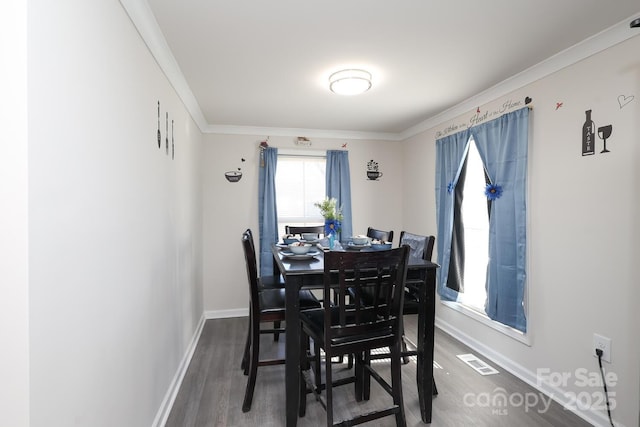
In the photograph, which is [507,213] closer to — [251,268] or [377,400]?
[377,400]

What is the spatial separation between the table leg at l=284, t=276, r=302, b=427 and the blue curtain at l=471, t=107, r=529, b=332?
5.78 ft

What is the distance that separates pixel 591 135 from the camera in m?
2.07

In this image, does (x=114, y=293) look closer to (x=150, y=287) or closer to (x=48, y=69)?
(x=150, y=287)

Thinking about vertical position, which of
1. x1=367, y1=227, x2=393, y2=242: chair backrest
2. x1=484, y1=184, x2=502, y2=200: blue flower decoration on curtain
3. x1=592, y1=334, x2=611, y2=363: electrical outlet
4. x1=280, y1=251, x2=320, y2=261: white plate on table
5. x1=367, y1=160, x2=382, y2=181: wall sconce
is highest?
x1=367, y1=160, x2=382, y2=181: wall sconce

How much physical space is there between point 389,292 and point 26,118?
1.63 metres

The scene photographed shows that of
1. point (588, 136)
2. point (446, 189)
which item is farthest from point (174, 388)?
point (588, 136)

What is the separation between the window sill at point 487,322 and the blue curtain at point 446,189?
0.09m

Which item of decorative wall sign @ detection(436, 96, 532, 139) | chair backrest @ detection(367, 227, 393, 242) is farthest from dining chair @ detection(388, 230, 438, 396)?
decorative wall sign @ detection(436, 96, 532, 139)

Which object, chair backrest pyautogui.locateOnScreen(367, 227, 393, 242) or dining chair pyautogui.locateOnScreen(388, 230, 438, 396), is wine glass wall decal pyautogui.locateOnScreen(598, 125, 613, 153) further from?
chair backrest pyautogui.locateOnScreen(367, 227, 393, 242)

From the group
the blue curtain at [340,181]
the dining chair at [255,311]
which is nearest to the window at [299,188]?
the blue curtain at [340,181]

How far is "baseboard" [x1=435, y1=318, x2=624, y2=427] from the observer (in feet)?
6.70

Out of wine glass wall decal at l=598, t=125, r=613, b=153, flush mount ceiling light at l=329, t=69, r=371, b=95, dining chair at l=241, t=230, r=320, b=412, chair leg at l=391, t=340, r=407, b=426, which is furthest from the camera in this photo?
flush mount ceiling light at l=329, t=69, r=371, b=95

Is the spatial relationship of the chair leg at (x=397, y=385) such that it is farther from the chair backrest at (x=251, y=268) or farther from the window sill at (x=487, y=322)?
the window sill at (x=487, y=322)

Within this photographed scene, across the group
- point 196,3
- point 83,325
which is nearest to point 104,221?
point 83,325
